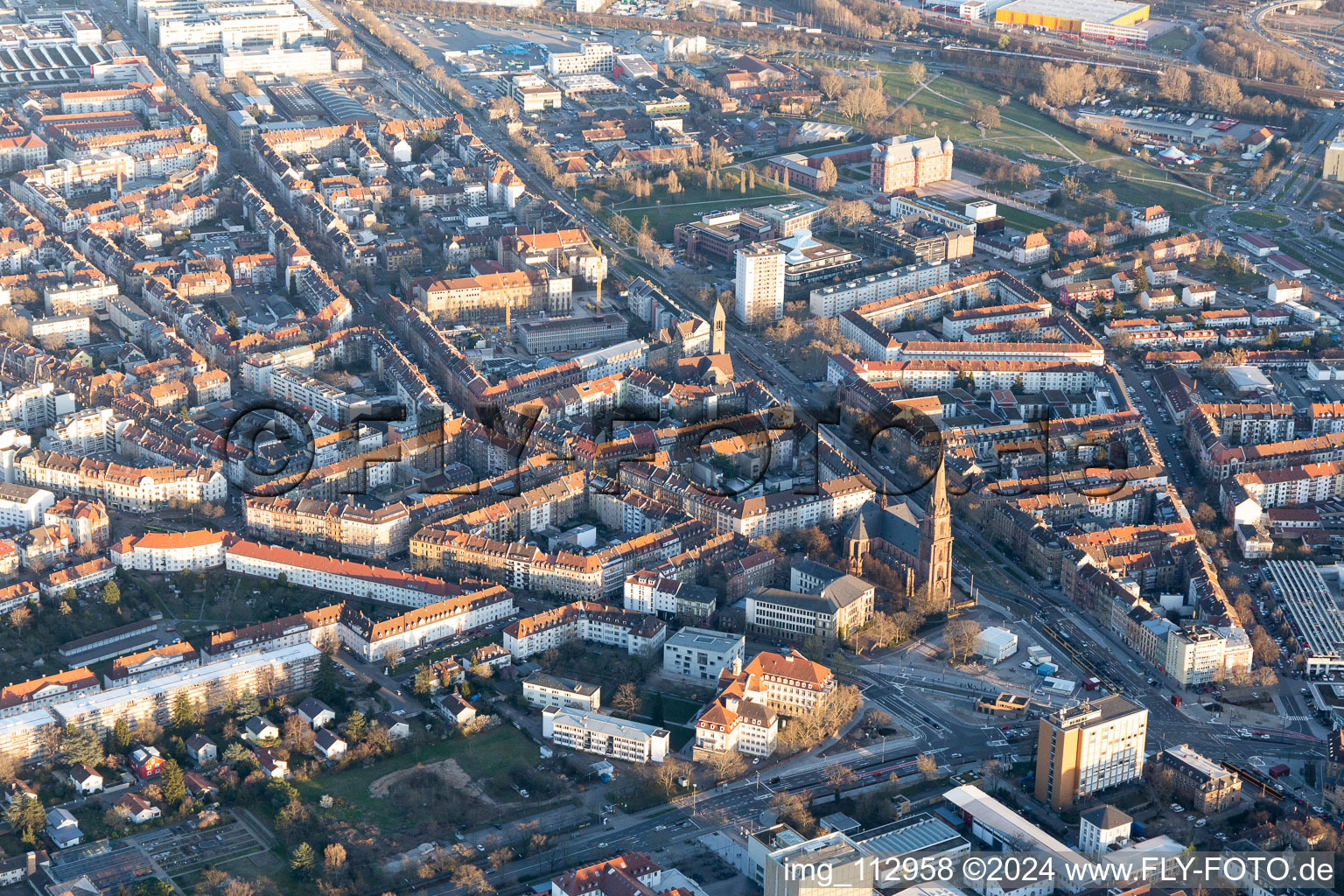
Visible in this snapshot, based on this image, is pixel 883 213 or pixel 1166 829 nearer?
pixel 1166 829

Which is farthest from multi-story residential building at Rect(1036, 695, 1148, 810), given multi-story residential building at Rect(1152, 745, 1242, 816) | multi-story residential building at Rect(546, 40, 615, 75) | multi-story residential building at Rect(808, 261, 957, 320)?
multi-story residential building at Rect(546, 40, 615, 75)

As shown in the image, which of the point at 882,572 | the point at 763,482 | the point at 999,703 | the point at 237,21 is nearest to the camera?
the point at 999,703

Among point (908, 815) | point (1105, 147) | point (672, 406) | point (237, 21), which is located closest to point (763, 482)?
point (672, 406)

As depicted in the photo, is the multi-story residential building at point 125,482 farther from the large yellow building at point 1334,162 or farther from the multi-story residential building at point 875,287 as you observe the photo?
the large yellow building at point 1334,162

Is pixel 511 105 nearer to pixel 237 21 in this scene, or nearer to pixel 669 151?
pixel 669 151

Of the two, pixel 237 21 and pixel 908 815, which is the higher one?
pixel 237 21

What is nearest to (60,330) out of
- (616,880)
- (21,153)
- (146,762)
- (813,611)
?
(21,153)
